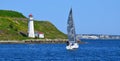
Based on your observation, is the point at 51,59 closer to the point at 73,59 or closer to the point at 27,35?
the point at 73,59

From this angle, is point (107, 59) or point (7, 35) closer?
point (107, 59)

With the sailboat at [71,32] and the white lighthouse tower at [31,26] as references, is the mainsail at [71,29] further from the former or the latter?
the white lighthouse tower at [31,26]

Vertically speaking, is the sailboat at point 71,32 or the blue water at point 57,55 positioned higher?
the sailboat at point 71,32

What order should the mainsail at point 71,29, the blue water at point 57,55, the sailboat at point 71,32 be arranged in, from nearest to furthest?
the blue water at point 57,55 < the sailboat at point 71,32 < the mainsail at point 71,29

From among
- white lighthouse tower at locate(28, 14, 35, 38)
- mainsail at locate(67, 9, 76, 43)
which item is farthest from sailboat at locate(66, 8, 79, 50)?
white lighthouse tower at locate(28, 14, 35, 38)

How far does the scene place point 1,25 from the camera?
7554 inches

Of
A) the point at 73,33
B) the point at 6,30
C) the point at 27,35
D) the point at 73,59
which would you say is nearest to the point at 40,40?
the point at 27,35

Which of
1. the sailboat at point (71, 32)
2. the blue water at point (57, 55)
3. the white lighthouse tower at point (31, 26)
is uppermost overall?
the white lighthouse tower at point (31, 26)

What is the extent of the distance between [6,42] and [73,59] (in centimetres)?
9049

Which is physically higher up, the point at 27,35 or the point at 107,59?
the point at 27,35

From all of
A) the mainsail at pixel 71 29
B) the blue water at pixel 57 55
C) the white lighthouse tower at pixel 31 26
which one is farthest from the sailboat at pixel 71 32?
the white lighthouse tower at pixel 31 26

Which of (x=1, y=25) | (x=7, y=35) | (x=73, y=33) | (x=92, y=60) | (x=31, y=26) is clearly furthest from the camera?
(x=1, y=25)

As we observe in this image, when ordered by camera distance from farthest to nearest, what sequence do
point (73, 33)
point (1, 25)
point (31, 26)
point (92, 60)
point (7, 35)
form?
point (1, 25)
point (7, 35)
point (31, 26)
point (73, 33)
point (92, 60)

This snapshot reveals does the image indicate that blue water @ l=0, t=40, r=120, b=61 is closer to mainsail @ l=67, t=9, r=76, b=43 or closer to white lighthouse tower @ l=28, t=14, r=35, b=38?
mainsail @ l=67, t=9, r=76, b=43
